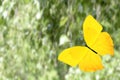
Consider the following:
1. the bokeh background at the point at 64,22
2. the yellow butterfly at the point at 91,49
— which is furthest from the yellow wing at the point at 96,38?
the bokeh background at the point at 64,22

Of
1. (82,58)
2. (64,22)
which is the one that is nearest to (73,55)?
(82,58)

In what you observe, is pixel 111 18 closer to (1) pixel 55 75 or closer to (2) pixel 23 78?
(1) pixel 55 75

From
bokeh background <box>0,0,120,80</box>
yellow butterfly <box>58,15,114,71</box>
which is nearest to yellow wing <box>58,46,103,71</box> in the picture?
yellow butterfly <box>58,15,114,71</box>

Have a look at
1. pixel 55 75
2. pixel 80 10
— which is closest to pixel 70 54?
pixel 80 10

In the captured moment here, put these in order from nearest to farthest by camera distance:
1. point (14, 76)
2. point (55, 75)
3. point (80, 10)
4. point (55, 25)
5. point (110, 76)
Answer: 1. point (80, 10)
2. point (55, 25)
3. point (110, 76)
4. point (55, 75)
5. point (14, 76)

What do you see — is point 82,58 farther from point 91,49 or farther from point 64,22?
point 64,22

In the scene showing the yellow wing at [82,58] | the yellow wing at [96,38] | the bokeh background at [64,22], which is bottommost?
the bokeh background at [64,22]

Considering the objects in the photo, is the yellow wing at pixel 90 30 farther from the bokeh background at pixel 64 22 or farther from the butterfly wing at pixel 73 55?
the bokeh background at pixel 64 22

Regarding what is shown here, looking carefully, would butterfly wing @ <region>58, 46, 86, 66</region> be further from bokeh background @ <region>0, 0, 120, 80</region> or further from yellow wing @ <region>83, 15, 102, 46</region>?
bokeh background @ <region>0, 0, 120, 80</region>
